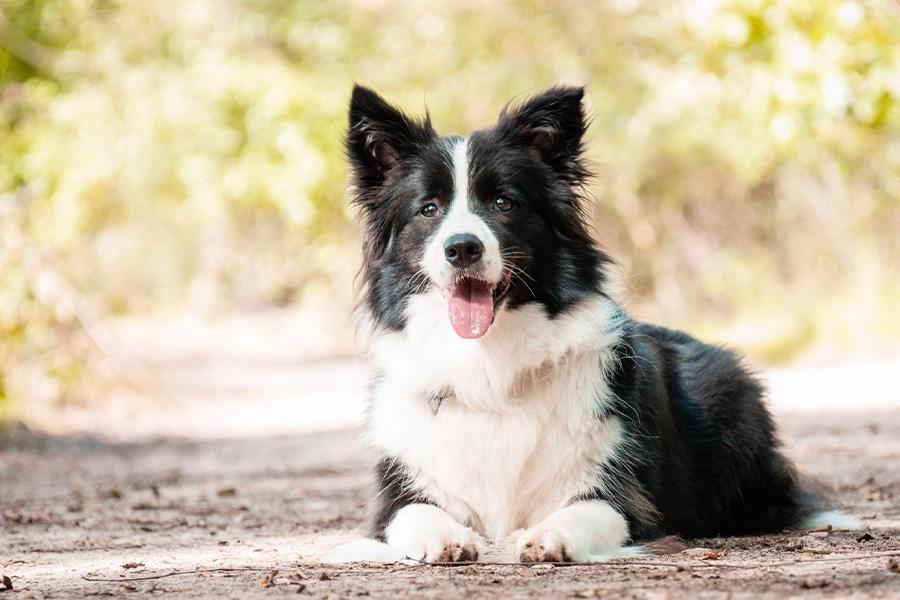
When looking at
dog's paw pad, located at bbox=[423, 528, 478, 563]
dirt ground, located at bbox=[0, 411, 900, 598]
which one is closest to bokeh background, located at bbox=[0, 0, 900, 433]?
dirt ground, located at bbox=[0, 411, 900, 598]

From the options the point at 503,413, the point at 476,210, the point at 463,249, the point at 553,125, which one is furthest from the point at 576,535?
the point at 553,125

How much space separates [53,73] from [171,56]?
2942 millimetres

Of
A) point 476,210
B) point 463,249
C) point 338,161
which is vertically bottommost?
point 463,249

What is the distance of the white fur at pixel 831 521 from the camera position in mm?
5168

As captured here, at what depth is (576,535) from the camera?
4.31 m

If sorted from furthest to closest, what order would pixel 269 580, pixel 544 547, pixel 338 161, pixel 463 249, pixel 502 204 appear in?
pixel 338 161 → pixel 502 204 → pixel 463 249 → pixel 544 547 → pixel 269 580

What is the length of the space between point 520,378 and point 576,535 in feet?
2.65

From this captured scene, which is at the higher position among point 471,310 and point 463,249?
point 463,249

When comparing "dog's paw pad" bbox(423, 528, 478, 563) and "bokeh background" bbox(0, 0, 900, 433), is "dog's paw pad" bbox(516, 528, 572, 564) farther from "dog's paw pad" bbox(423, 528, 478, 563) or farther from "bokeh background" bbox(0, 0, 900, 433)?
"bokeh background" bbox(0, 0, 900, 433)

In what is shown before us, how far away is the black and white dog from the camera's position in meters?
4.70

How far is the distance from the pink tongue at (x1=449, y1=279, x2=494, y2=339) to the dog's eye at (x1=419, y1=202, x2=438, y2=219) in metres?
0.41

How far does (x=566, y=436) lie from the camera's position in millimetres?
4758

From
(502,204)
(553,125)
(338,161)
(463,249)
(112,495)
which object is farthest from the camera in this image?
(338,161)

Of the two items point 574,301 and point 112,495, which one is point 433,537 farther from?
point 112,495
